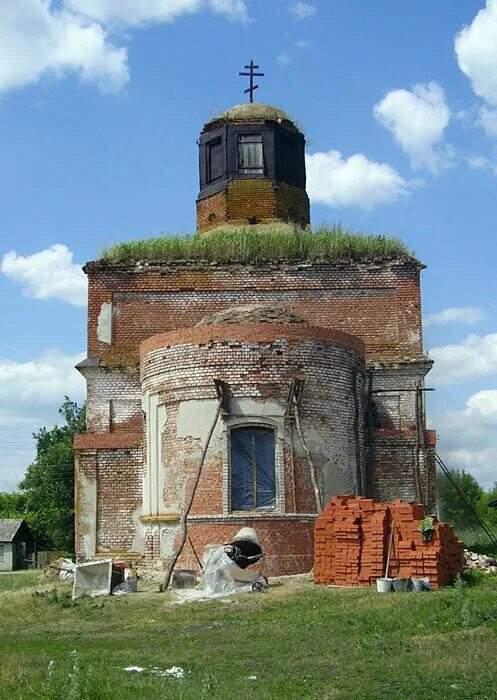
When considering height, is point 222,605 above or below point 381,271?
below

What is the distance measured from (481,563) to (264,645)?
9137mm

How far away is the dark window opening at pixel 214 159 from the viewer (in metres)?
27.4

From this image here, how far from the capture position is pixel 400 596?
47.2 ft

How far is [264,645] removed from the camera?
37.2 ft

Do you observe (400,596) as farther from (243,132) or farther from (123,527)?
(243,132)

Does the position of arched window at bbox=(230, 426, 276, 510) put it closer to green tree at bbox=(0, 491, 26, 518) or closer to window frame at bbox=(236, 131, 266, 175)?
window frame at bbox=(236, 131, 266, 175)

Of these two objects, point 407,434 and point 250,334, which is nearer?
point 250,334

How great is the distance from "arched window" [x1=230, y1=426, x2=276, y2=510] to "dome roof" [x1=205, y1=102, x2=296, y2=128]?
11470 mm

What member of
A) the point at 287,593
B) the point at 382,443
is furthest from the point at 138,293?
the point at 287,593

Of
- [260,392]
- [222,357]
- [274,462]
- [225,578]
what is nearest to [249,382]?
[260,392]

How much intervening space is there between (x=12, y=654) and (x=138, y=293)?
1420 centimetres

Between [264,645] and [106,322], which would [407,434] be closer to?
[106,322]

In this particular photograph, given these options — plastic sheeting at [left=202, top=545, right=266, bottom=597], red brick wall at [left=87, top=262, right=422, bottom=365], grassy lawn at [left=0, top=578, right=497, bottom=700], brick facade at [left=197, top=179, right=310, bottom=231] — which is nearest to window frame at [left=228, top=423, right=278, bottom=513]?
plastic sheeting at [left=202, top=545, right=266, bottom=597]

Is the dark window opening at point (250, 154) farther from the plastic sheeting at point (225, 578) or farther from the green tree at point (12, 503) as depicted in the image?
the green tree at point (12, 503)
